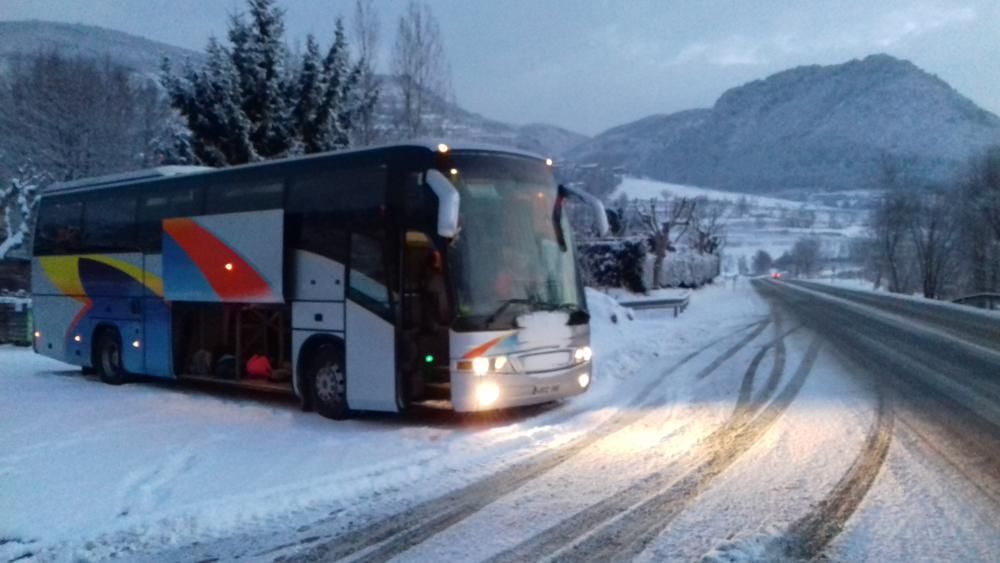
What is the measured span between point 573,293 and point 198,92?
19.4m

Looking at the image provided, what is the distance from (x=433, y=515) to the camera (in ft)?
22.7

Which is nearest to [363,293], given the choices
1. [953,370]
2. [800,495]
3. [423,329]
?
[423,329]

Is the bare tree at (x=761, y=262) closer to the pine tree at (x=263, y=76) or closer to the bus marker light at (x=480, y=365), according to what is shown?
the pine tree at (x=263, y=76)

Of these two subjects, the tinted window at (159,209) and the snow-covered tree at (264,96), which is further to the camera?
the snow-covered tree at (264,96)

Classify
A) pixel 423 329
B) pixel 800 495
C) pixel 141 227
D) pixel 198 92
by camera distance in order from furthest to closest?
pixel 198 92, pixel 141 227, pixel 423 329, pixel 800 495

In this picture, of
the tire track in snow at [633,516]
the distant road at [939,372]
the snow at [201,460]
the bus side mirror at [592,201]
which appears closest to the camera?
the tire track in snow at [633,516]

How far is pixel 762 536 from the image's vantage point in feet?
19.5

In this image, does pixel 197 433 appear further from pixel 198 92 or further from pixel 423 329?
pixel 198 92

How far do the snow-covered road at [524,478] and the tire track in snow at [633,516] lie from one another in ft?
0.08

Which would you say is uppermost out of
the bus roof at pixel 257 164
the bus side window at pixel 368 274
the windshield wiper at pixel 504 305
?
the bus roof at pixel 257 164

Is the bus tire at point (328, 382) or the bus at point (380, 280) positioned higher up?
the bus at point (380, 280)

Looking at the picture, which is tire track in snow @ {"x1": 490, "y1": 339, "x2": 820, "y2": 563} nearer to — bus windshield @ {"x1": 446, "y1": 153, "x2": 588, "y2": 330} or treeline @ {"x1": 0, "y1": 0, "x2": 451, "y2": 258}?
bus windshield @ {"x1": 446, "y1": 153, "x2": 588, "y2": 330}

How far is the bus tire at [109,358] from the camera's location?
1605 cm

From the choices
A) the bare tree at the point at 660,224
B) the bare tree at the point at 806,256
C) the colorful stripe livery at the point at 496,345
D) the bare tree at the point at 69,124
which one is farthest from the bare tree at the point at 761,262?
the colorful stripe livery at the point at 496,345
